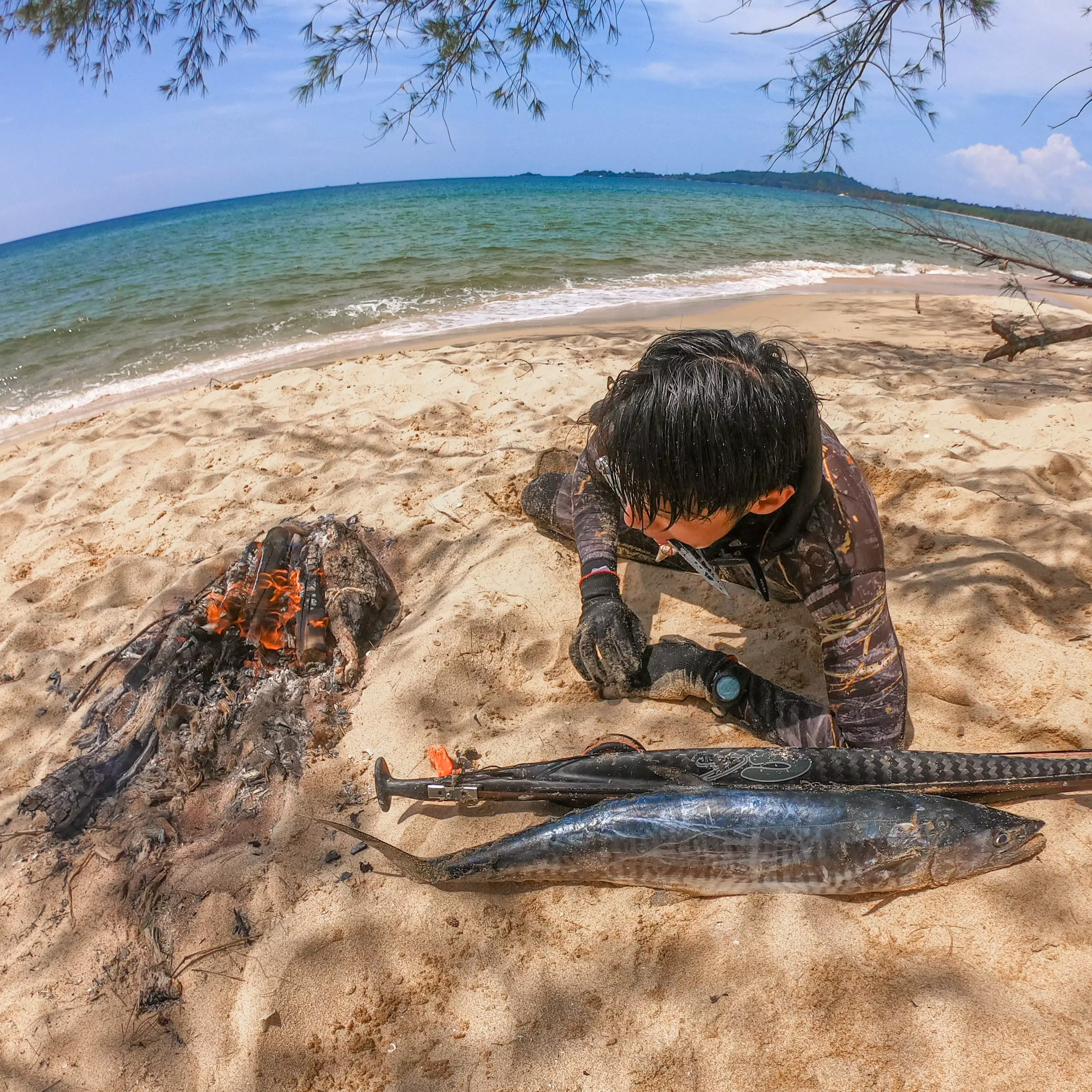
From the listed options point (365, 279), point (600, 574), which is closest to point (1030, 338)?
point (600, 574)

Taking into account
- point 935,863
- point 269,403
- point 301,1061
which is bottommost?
point 301,1061

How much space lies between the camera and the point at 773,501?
1.64 meters

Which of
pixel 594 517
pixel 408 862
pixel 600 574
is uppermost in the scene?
pixel 594 517

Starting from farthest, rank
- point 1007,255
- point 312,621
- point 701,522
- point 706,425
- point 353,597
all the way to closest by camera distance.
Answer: point 1007,255
point 353,597
point 312,621
point 701,522
point 706,425

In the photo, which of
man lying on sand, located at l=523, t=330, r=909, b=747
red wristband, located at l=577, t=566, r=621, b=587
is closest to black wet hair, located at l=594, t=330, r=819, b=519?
man lying on sand, located at l=523, t=330, r=909, b=747

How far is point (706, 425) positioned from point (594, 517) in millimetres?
1007

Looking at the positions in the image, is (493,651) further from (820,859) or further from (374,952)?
(820,859)

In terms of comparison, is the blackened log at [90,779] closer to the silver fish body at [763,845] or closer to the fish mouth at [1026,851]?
the silver fish body at [763,845]

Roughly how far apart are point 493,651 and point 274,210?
47763 mm

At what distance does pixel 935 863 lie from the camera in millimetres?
1474

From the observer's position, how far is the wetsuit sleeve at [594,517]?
238cm

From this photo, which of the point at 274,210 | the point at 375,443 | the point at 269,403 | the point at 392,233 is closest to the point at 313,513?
the point at 375,443

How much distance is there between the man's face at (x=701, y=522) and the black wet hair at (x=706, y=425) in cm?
2

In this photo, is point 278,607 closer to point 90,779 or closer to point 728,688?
point 90,779
